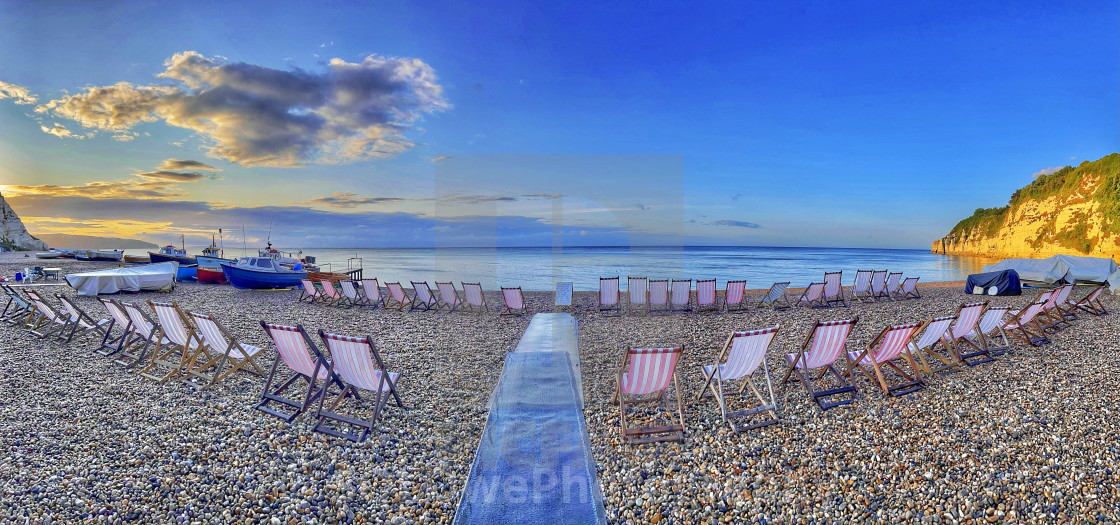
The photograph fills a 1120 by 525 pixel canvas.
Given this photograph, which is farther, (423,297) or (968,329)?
(423,297)

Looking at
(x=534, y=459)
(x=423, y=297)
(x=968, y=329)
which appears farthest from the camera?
(x=423, y=297)

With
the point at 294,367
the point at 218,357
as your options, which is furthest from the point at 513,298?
the point at 294,367

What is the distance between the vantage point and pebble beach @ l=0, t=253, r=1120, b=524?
113 inches

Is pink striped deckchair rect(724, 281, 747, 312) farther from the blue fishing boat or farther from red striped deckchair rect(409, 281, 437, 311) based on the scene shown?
the blue fishing boat

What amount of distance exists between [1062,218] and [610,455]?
6775 centimetres

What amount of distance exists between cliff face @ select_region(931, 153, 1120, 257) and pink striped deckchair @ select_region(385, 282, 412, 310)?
5271cm

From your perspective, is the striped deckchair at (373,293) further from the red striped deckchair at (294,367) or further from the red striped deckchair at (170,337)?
the red striped deckchair at (294,367)

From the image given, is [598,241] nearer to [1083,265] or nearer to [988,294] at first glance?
[988,294]

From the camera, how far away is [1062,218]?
161 ft

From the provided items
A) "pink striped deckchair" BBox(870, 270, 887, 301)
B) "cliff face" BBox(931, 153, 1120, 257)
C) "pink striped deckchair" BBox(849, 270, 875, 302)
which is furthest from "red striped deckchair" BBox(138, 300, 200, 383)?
"cliff face" BBox(931, 153, 1120, 257)

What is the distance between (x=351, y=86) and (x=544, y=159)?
7557 mm

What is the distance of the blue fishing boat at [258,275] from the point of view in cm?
1728

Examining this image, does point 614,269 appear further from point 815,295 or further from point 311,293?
point 311,293

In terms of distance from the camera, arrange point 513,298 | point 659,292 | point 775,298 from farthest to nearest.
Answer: point 775,298 < point 659,292 < point 513,298
